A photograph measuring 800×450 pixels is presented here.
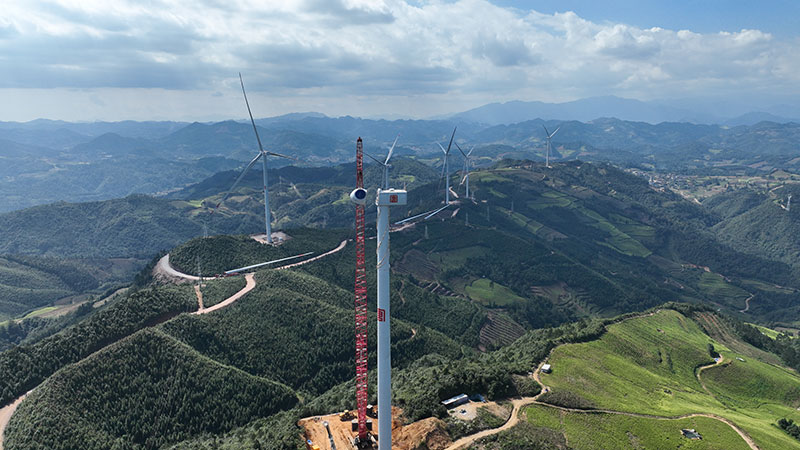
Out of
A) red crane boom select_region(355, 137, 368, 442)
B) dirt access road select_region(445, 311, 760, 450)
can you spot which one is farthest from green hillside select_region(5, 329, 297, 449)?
dirt access road select_region(445, 311, 760, 450)

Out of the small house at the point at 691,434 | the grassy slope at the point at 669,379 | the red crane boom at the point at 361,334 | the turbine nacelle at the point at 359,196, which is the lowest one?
the grassy slope at the point at 669,379

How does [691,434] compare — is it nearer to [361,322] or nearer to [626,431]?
[626,431]

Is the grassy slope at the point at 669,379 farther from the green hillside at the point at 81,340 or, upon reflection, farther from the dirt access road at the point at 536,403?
the green hillside at the point at 81,340

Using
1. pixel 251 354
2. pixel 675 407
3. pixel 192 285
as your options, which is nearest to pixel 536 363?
pixel 675 407

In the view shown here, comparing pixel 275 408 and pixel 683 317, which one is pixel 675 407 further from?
pixel 683 317

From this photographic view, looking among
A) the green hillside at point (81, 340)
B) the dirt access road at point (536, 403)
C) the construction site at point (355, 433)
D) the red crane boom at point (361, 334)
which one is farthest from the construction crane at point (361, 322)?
the green hillside at point (81, 340)

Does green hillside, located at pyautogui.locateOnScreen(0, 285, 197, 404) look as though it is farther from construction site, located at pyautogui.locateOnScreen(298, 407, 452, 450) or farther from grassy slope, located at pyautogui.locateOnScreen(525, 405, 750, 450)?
grassy slope, located at pyautogui.locateOnScreen(525, 405, 750, 450)

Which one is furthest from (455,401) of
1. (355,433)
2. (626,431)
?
(626,431)
